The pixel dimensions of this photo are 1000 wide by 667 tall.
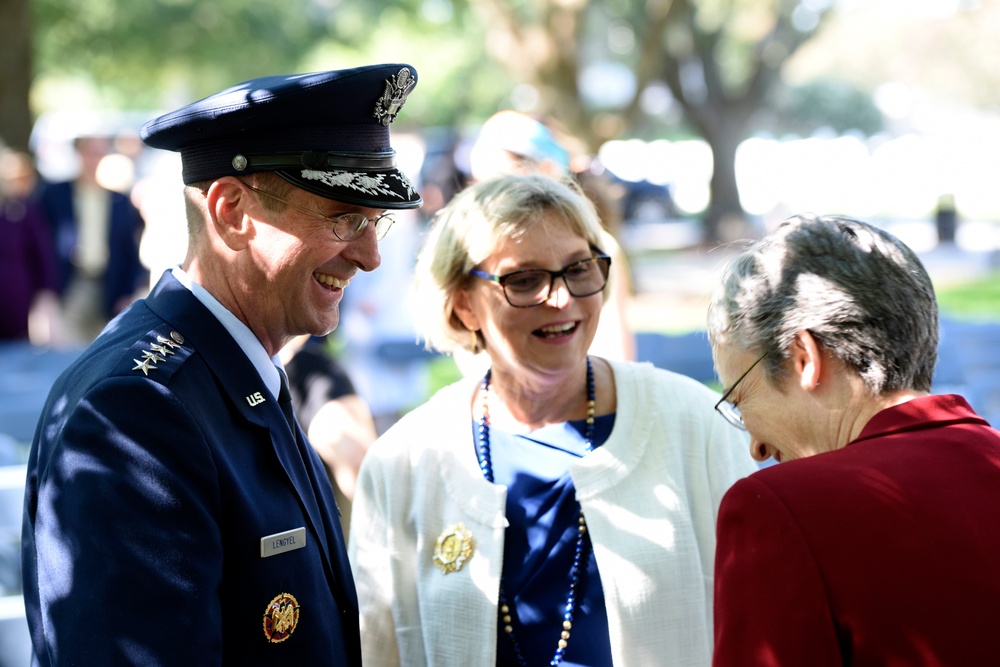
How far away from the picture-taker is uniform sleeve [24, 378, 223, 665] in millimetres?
1715

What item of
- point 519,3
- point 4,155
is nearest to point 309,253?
point 4,155

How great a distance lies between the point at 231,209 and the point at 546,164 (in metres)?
2.50

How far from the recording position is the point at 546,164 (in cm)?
444

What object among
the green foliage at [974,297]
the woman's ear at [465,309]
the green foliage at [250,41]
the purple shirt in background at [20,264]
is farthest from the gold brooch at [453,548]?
the green foliage at [250,41]

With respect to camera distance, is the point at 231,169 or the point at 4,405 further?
the point at 4,405

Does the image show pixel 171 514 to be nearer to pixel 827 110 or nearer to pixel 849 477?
pixel 849 477

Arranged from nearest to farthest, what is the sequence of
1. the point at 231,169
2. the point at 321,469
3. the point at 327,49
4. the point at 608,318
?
the point at 231,169 < the point at 321,469 < the point at 608,318 < the point at 327,49

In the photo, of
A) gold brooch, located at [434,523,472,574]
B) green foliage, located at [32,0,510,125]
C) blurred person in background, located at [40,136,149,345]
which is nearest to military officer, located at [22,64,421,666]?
gold brooch, located at [434,523,472,574]

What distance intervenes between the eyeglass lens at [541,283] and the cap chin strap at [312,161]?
2.59ft

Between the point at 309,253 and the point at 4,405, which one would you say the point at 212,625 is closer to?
the point at 309,253

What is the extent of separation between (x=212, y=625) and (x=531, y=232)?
4.90 feet

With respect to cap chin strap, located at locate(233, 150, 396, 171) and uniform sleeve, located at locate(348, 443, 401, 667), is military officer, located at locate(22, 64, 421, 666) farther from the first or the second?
uniform sleeve, located at locate(348, 443, 401, 667)

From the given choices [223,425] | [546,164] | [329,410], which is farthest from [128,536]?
[546,164]

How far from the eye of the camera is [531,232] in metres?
2.97
